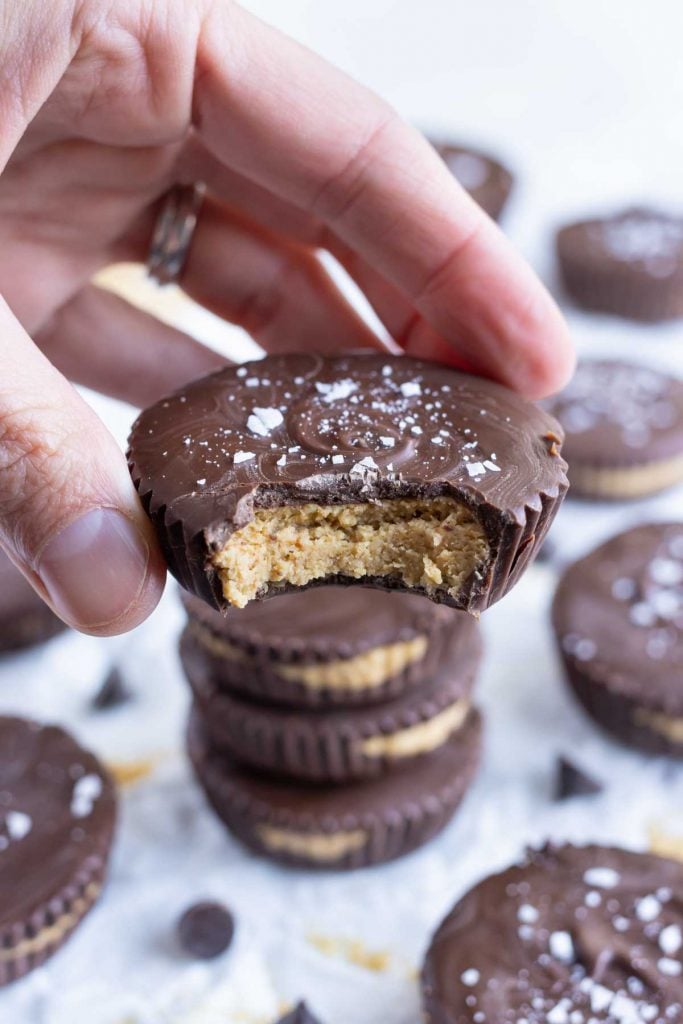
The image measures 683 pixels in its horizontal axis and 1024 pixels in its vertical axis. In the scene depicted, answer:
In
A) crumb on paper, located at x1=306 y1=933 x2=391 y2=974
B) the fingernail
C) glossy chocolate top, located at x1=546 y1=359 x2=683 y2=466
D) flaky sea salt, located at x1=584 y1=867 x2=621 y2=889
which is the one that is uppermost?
the fingernail

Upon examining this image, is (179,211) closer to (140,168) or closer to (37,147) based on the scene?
(140,168)

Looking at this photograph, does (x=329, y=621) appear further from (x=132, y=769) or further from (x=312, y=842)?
(x=132, y=769)

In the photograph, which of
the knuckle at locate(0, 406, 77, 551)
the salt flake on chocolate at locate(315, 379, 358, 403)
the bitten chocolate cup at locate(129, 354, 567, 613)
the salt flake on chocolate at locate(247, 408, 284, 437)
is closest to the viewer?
the knuckle at locate(0, 406, 77, 551)

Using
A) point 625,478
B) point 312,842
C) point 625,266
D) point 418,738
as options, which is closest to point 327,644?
point 418,738

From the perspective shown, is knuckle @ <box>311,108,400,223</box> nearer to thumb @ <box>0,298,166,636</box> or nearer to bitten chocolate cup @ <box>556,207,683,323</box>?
thumb @ <box>0,298,166,636</box>

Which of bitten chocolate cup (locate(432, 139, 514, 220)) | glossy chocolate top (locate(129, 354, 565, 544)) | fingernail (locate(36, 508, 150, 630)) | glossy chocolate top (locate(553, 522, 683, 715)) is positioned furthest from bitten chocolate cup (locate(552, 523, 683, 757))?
bitten chocolate cup (locate(432, 139, 514, 220))
